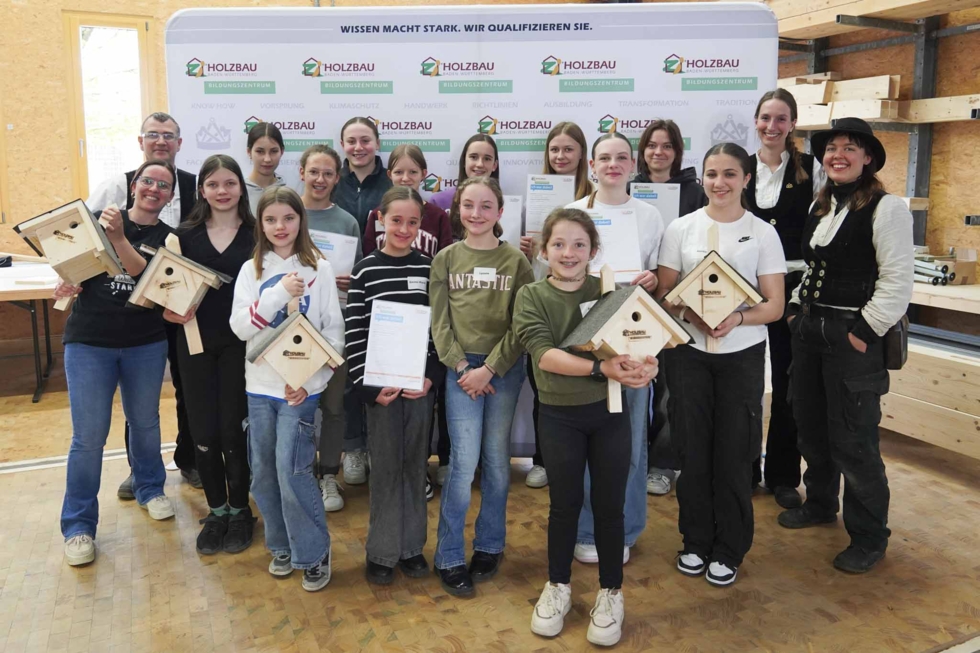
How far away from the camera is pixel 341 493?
143 inches

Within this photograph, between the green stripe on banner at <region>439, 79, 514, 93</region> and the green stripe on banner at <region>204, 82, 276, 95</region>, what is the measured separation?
89cm

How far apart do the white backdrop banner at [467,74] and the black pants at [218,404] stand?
4.64 feet

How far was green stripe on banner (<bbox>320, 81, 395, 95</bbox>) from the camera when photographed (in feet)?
12.5

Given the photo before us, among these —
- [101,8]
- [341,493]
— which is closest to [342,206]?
[341,493]

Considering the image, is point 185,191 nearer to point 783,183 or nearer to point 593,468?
point 593,468

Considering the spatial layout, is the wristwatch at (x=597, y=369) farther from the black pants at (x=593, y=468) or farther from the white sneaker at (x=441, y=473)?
the white sneaker at (x=441, y=473)

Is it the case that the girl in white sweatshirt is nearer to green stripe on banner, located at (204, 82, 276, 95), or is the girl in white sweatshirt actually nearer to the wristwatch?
the wristwatch

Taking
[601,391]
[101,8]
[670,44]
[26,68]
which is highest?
[101,8]

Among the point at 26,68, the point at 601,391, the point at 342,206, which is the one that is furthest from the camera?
the point at 26,68

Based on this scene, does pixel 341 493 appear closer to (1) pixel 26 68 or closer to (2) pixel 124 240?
(2) pixel 124 240

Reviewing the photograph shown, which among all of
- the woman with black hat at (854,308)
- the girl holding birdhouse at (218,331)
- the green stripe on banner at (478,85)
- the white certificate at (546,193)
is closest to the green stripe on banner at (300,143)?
the green stripe on banner at (478,85)

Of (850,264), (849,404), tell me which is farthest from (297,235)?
(849,404)

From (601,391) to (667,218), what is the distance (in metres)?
1.27

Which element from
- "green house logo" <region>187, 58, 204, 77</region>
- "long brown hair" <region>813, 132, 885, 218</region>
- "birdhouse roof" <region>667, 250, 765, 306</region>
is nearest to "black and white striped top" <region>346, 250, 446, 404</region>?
"birdhouse roof" <region>667, 250, 765, 306</region>
